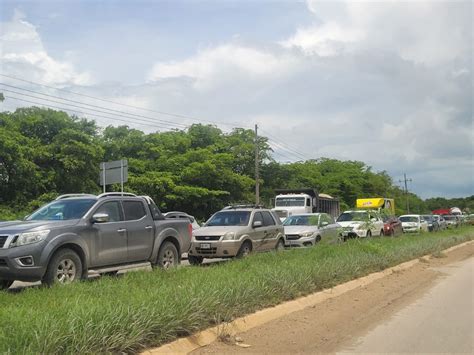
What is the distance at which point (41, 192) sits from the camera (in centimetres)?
2988

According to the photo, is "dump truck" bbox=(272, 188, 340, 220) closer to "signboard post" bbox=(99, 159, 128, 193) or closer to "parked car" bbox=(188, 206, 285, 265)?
"signboard post" bbox=(99, 159, 128, 193)

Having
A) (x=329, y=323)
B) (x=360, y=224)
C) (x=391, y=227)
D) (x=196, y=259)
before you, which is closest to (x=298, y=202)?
(x=391, y=227)

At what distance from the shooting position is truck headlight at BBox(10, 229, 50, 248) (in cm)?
840

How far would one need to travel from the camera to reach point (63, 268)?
8.84 meters

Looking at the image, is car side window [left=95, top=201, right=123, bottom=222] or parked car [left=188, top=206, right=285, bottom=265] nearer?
car side window [left=95, top=201, right=123, bottom=222]

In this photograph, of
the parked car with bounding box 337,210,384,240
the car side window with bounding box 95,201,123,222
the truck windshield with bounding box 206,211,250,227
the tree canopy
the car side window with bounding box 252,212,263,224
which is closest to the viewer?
the car side window with bounding box 95,201,123,222

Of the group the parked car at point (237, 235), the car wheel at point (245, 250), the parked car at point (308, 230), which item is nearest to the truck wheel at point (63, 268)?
the parked car at point (237, 235)

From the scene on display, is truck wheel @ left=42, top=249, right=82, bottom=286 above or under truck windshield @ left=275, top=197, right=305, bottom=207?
under

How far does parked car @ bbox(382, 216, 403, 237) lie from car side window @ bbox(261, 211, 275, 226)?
12.2m

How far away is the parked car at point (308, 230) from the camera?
17922 millimetres

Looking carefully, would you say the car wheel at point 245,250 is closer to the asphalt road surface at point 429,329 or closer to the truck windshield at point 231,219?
the truck windshield at point 231,219

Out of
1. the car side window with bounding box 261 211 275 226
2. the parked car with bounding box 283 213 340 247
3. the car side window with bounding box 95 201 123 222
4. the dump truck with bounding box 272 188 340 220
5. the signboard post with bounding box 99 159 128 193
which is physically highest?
the signboard post with bounding box 99 159 128 193

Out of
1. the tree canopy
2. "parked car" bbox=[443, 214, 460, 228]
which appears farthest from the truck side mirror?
"parked car" bbox=[443, 214, 460, 228]

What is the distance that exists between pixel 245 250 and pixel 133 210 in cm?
438
